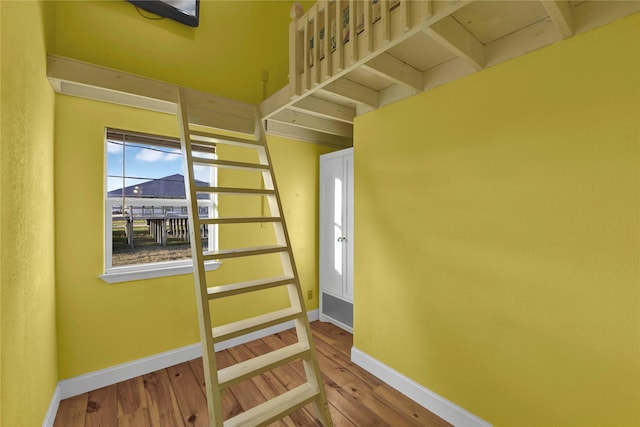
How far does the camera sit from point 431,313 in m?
1.83

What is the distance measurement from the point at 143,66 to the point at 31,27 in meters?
0.83

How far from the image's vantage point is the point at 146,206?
7.63 ft

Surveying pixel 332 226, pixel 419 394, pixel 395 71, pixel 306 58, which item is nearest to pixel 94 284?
pixel 332 226

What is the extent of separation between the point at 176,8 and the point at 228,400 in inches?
121

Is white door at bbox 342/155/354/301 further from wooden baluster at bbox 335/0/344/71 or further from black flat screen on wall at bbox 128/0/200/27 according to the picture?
black flat screen on wall at bbox 128/0/200/27

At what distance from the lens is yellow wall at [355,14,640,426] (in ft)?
3.84

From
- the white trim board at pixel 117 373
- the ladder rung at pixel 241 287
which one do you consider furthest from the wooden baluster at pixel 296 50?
the white trim board at pixel 117 373

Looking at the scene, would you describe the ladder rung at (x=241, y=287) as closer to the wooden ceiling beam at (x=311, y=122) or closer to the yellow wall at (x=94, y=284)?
the yellow wall at (x=94, y=284)

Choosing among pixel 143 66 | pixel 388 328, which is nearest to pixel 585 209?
pixel 388 328

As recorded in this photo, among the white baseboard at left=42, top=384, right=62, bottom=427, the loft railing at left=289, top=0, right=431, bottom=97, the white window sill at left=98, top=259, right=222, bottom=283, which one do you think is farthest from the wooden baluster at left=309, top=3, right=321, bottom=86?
the white baseboard at left=42, top=384, right=62, bottom=427

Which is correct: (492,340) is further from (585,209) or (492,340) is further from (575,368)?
(585,209)

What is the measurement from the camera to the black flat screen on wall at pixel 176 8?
2133 millimetres

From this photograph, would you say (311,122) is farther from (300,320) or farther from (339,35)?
(300,320)

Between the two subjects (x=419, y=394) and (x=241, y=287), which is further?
(x=419, y=394)
